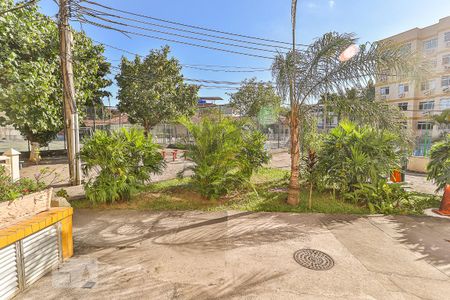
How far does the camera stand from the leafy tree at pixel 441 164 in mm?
5730

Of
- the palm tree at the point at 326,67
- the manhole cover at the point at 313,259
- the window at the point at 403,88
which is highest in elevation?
the window at the point at 403,88

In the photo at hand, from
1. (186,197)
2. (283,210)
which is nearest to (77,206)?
(186,197)

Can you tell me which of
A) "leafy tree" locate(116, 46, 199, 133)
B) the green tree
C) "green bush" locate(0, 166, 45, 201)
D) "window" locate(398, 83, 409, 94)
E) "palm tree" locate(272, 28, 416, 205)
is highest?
"window" locate(398, 83, 409, 94)

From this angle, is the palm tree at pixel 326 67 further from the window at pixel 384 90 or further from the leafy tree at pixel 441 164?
the window at pixel 384 90

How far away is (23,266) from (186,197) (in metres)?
3.99

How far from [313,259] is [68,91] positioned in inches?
315

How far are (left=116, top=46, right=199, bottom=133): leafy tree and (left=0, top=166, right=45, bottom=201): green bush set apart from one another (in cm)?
1459

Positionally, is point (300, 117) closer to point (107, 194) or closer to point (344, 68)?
point (344, 68)

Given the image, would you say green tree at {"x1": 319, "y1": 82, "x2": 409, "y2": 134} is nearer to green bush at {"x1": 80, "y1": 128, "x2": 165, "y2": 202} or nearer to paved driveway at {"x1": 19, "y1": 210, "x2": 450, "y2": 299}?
paved driveway at {"x1": 19, "y1": 210, "x2": 450, "y2": 299}

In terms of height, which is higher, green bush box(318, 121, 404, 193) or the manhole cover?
green bush box(318, 121, 404, 193)

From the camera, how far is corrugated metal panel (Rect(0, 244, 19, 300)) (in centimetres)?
229

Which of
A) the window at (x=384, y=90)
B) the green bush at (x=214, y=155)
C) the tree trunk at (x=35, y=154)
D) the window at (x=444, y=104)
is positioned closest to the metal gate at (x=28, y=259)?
the green bush at (x=214, y=155)

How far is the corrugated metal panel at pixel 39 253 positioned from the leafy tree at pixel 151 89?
50.1 ft

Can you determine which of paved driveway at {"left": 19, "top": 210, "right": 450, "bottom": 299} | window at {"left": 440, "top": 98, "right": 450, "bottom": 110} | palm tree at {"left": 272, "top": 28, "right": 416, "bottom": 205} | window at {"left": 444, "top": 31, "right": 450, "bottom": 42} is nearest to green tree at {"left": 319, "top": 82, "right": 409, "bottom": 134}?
palm tree at {"left": 272, "top": 28, "right": 416, "bottom": 205}
